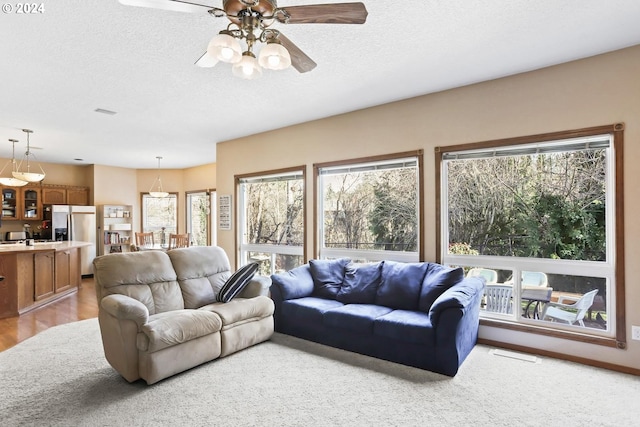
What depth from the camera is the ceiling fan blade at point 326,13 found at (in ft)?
6.03

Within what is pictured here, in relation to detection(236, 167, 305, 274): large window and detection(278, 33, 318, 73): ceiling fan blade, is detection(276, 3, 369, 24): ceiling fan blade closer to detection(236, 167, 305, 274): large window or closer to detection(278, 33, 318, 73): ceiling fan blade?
detection(278, 33, 318, 73): ceiling fan blade

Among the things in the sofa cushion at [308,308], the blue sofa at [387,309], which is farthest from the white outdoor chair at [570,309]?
the sofa cushion at [308,308]

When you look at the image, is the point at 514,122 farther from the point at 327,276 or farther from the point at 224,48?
the point at 224,48

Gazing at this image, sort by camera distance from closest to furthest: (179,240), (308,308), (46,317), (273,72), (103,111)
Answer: (273,72) < (308,308) < (103,111) < (46,317) < (179,240)

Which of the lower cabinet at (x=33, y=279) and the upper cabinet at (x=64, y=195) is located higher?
the upper cabinet at (x=64, y=195)

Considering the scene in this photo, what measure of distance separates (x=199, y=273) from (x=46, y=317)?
A: 278cm

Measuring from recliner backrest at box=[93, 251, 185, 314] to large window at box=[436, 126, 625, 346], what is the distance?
2936 millimetres

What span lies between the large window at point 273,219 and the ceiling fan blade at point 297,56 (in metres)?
2.75

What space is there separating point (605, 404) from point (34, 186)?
1011 cm

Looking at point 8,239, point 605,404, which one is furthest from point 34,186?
point 605,404

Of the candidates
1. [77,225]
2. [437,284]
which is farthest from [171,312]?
[77,225]

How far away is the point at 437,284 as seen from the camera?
347 centimetres

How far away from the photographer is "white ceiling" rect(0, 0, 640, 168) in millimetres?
2498

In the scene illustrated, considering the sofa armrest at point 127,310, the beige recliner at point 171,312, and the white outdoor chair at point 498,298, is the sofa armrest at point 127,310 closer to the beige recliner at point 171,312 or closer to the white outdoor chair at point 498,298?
the beige recliner at point 171,312
